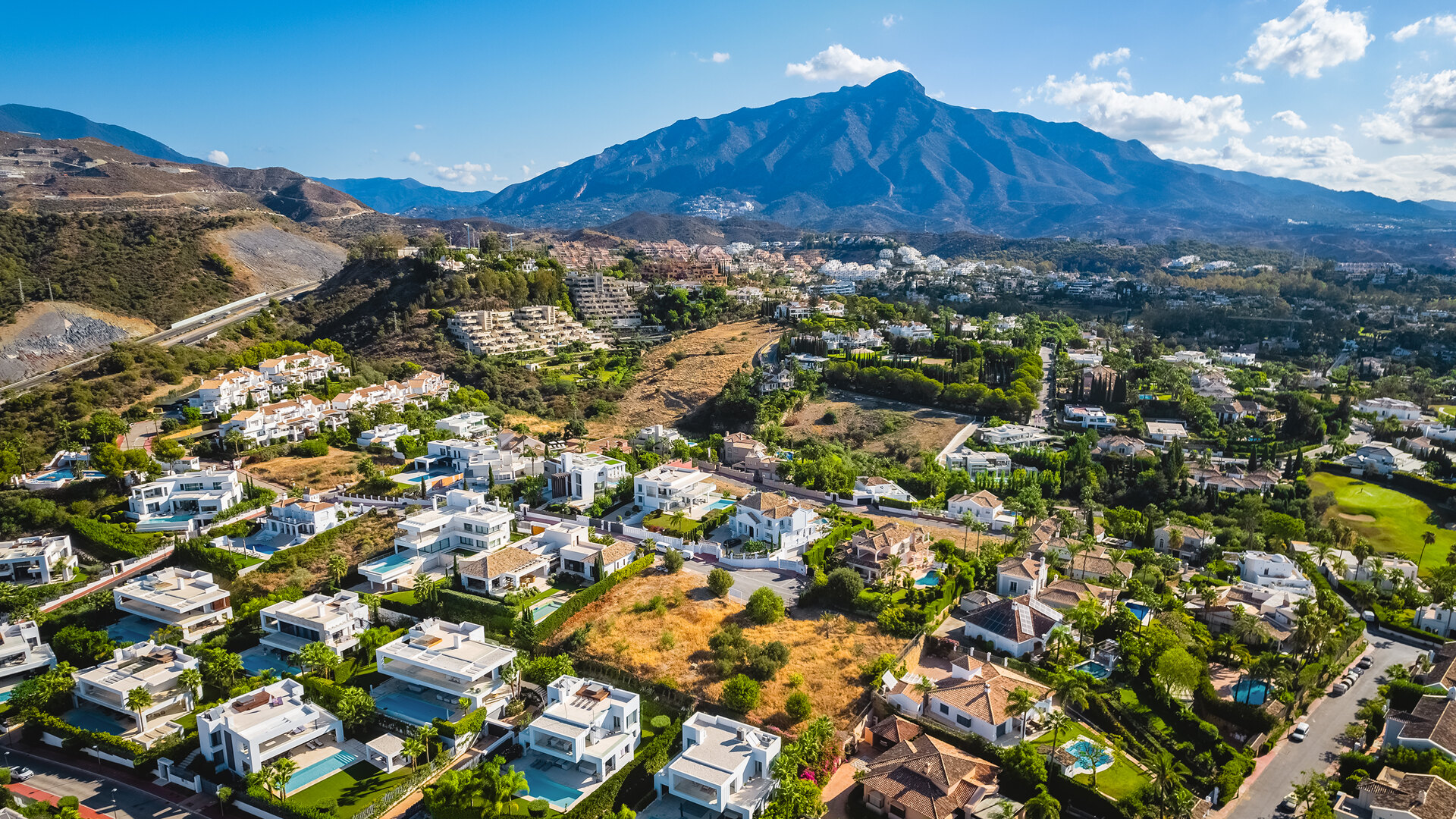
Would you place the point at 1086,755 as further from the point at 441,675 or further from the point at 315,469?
the point at 315,469

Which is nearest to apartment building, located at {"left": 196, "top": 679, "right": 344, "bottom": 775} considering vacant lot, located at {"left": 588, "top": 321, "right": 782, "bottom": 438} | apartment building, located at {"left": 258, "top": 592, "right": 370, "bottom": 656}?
apartment building, located at {"left": 258, "top": 592, "right": 370, "bottom": 656}

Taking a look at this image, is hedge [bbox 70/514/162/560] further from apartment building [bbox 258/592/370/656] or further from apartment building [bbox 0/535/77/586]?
apartment building [bbox 258/592/370/656]

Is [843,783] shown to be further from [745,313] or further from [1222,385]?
[745,313]

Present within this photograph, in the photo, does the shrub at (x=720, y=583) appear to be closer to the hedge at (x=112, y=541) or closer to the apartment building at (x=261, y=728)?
the apartment building at (x=261, y=728)

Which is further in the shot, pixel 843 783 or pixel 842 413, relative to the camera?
pixel 842 413

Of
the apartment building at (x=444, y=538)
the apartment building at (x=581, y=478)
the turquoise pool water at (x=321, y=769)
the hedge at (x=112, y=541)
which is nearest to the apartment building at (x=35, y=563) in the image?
the hedge at (x=112, y=541)

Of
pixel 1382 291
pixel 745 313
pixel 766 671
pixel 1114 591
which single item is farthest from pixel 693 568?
pixel 1382 291

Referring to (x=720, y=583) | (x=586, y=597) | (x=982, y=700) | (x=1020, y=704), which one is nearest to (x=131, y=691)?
(x=586, y=597)
